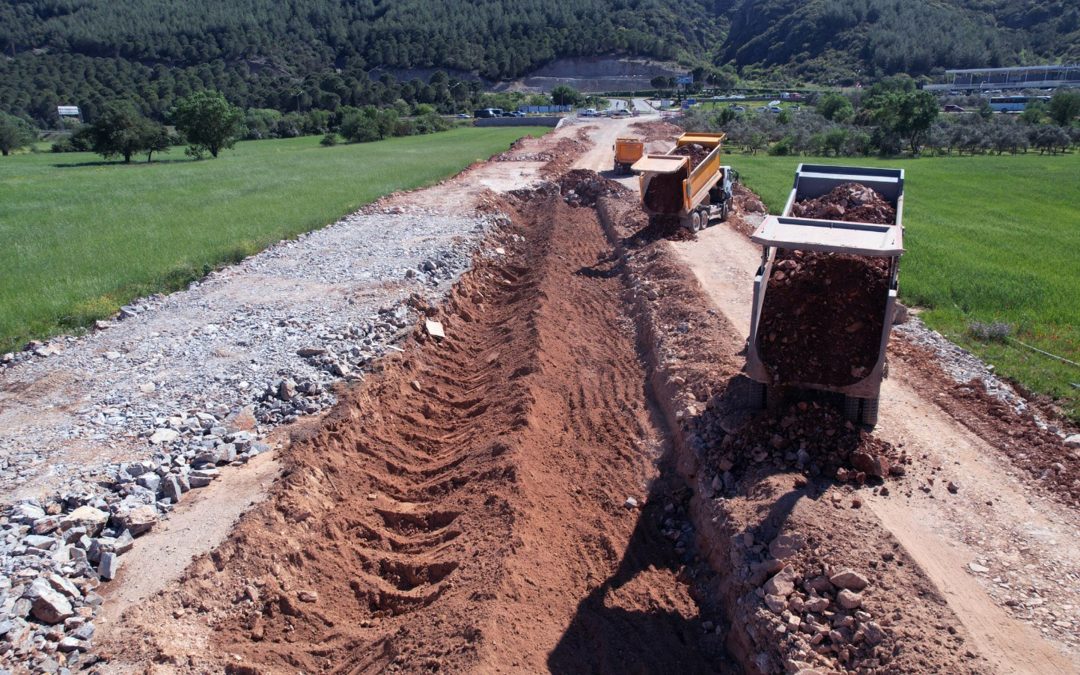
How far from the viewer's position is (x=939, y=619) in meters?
6.27

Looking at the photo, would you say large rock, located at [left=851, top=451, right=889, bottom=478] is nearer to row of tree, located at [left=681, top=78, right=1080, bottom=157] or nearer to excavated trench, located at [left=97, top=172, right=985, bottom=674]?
excavated trench, located at [left=97, top=172, right=985, bottom=674]

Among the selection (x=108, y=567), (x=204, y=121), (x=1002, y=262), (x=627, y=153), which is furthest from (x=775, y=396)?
(x=204, y=121)

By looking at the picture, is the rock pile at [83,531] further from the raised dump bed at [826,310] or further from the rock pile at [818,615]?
the raised dump bed at [826,310]

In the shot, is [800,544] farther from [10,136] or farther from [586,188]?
[10,136]

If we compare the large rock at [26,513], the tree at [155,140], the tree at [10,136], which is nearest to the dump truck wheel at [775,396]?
the large rock at [26,513]

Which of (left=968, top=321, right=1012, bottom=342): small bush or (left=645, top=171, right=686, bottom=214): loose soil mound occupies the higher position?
(left=645, top=171, right=686, bottom=214): loose soil mound

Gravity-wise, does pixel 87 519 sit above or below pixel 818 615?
above

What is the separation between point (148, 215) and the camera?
84.4ft

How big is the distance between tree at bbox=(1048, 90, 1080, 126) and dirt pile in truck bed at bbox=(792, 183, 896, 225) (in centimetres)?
6428

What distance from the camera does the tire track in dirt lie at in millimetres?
6891

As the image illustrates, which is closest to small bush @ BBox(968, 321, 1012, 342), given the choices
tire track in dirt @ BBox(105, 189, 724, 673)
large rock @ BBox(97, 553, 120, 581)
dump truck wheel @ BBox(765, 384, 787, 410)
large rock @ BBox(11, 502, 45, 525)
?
dump truck wheel @ BBox(765, 384, 787, 410)

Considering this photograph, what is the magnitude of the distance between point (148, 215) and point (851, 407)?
80.8 feet

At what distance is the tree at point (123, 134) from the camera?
51.3 meters

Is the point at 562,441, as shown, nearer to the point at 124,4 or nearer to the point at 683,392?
the point at 683,392
